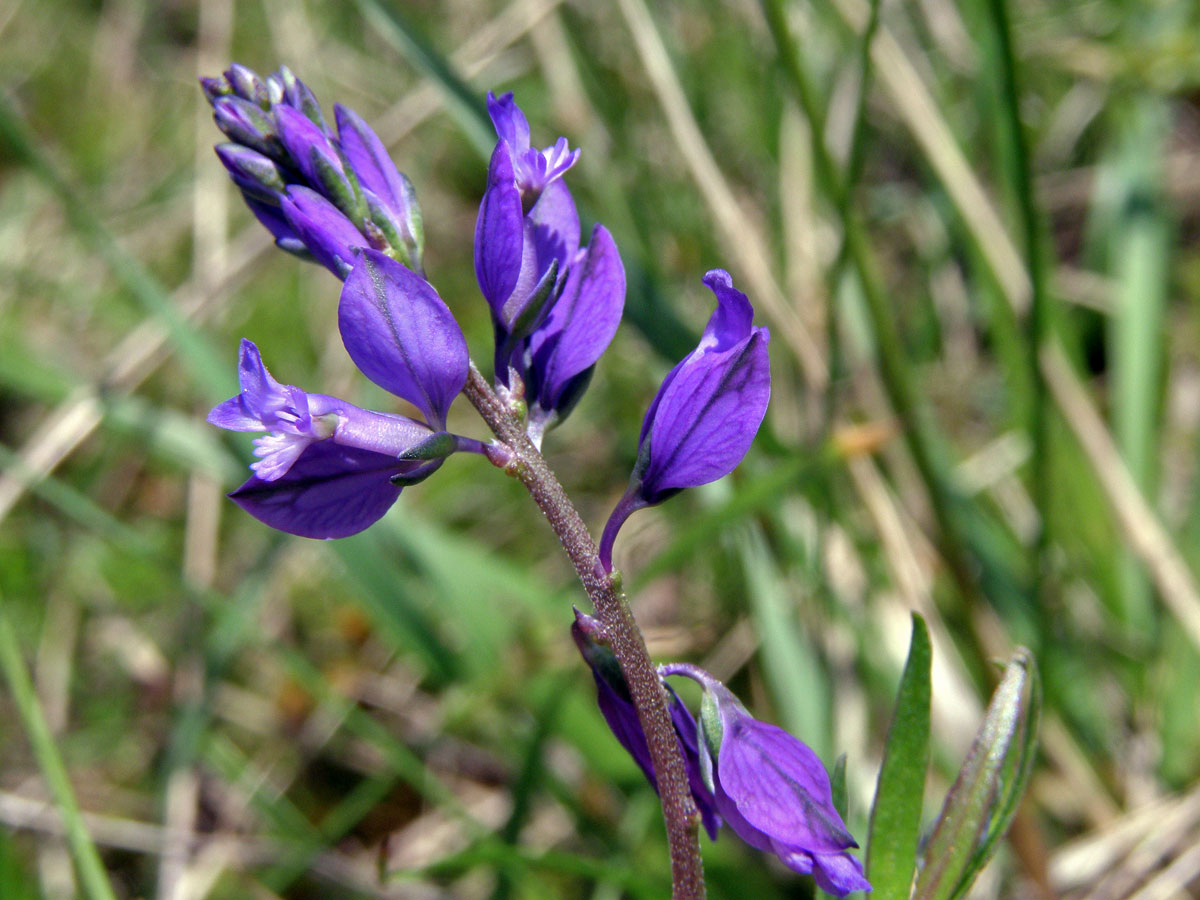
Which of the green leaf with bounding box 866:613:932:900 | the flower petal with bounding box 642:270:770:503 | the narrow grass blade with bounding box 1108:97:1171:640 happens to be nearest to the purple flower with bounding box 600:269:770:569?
the flower petal with bounding box 642:270:770:503

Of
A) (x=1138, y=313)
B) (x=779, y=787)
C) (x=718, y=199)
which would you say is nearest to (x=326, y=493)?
(x=779, y=787)

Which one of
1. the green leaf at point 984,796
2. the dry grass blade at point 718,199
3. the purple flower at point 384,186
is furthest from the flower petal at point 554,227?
the dry grass blade at point 718,199

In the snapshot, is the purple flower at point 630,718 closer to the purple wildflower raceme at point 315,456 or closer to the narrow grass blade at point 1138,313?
the purple wildflower raceme at point 315,456

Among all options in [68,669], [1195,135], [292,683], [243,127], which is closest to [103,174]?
[68,669]

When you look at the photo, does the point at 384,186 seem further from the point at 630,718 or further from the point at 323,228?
the point at 630,718

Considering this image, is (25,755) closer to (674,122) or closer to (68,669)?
(68,669)

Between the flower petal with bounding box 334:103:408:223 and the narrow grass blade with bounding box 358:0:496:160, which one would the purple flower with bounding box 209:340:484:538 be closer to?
the flower petal with bounding box 334:103:408:223
